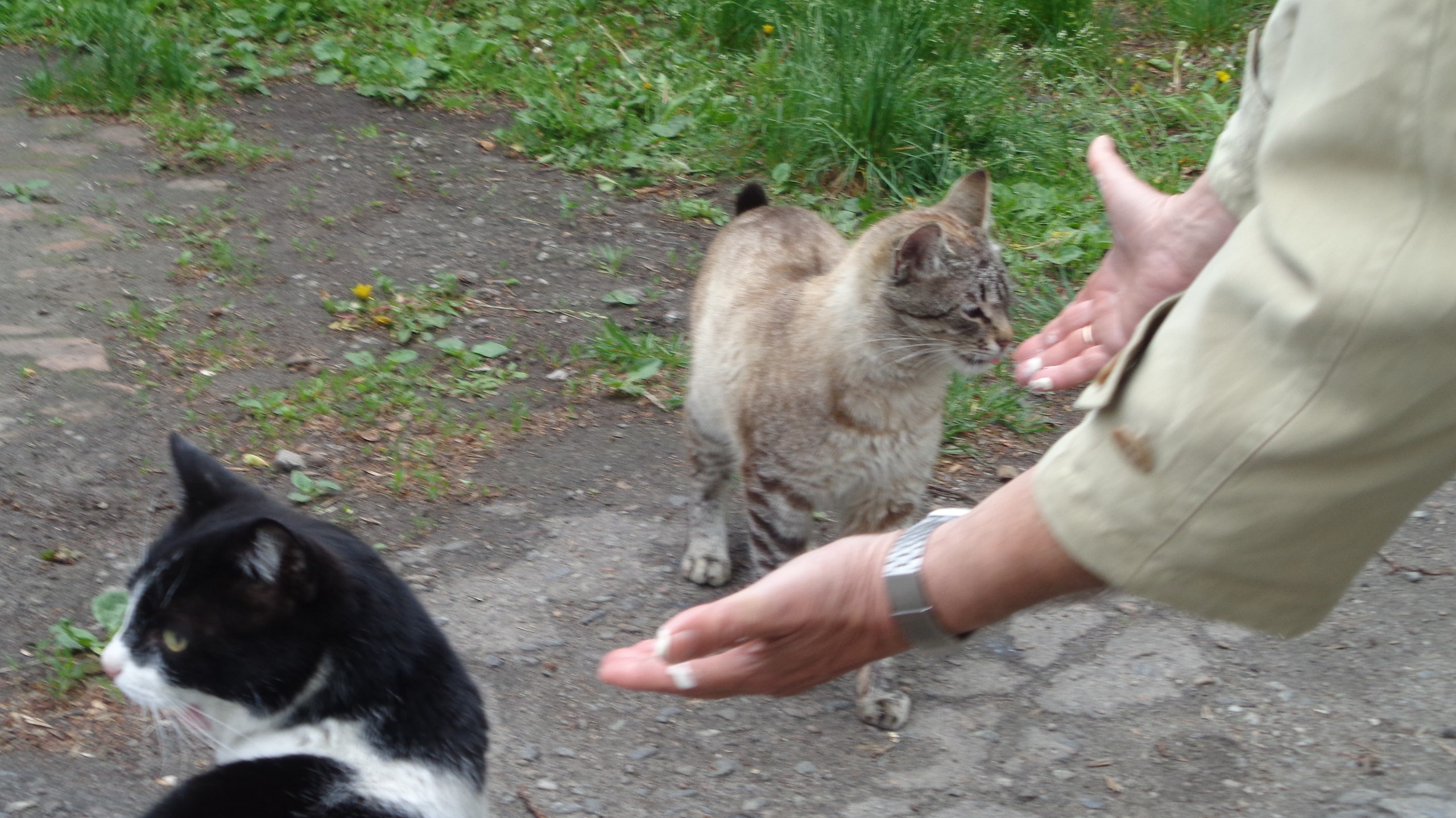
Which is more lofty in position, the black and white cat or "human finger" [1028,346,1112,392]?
"human finger" [1028,346,1112,392]

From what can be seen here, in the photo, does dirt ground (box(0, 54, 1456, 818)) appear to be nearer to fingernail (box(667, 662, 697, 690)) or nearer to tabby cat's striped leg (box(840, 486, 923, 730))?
tabby cat's striped leg (box(840, 486, 923, 730))

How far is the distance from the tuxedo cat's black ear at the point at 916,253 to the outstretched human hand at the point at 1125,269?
0.64 m

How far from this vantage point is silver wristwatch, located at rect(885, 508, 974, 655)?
1522mm

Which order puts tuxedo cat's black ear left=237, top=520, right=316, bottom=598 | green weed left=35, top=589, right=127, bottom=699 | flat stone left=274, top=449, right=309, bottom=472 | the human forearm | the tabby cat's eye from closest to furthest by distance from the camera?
the human forearm < tuxedo cat's black ear left=237, top=520, right=316, bottom=598 < the tabby cat's eye < green weed left=35, top=589, right=127, bottom=699 < flat stone left=274, top=449, right=309, bottom=472

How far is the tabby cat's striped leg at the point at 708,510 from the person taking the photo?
137 inches

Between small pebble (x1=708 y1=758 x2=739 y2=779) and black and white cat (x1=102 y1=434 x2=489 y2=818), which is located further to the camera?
small pebble (x1=708 y1=758 x2=739 y2=779)

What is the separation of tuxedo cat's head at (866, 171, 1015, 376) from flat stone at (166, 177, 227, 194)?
338cm

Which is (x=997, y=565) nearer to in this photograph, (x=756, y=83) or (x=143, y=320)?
(x=143, y=320)

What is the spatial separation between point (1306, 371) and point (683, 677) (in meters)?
0.92

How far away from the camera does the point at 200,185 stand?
5.22 m

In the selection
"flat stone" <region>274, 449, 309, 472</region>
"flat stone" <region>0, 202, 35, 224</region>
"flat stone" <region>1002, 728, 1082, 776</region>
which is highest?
"flat stone" <region>0, 202, 35, 224</region>

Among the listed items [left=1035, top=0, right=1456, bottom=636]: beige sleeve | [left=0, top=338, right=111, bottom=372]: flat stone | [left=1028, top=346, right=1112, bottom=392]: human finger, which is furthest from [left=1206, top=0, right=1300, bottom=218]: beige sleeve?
[left=0, top=338, right=111, bottom=372]: flat stone

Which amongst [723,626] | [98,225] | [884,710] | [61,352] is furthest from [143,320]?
[723,626]

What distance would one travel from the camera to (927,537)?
1576 millimetres
